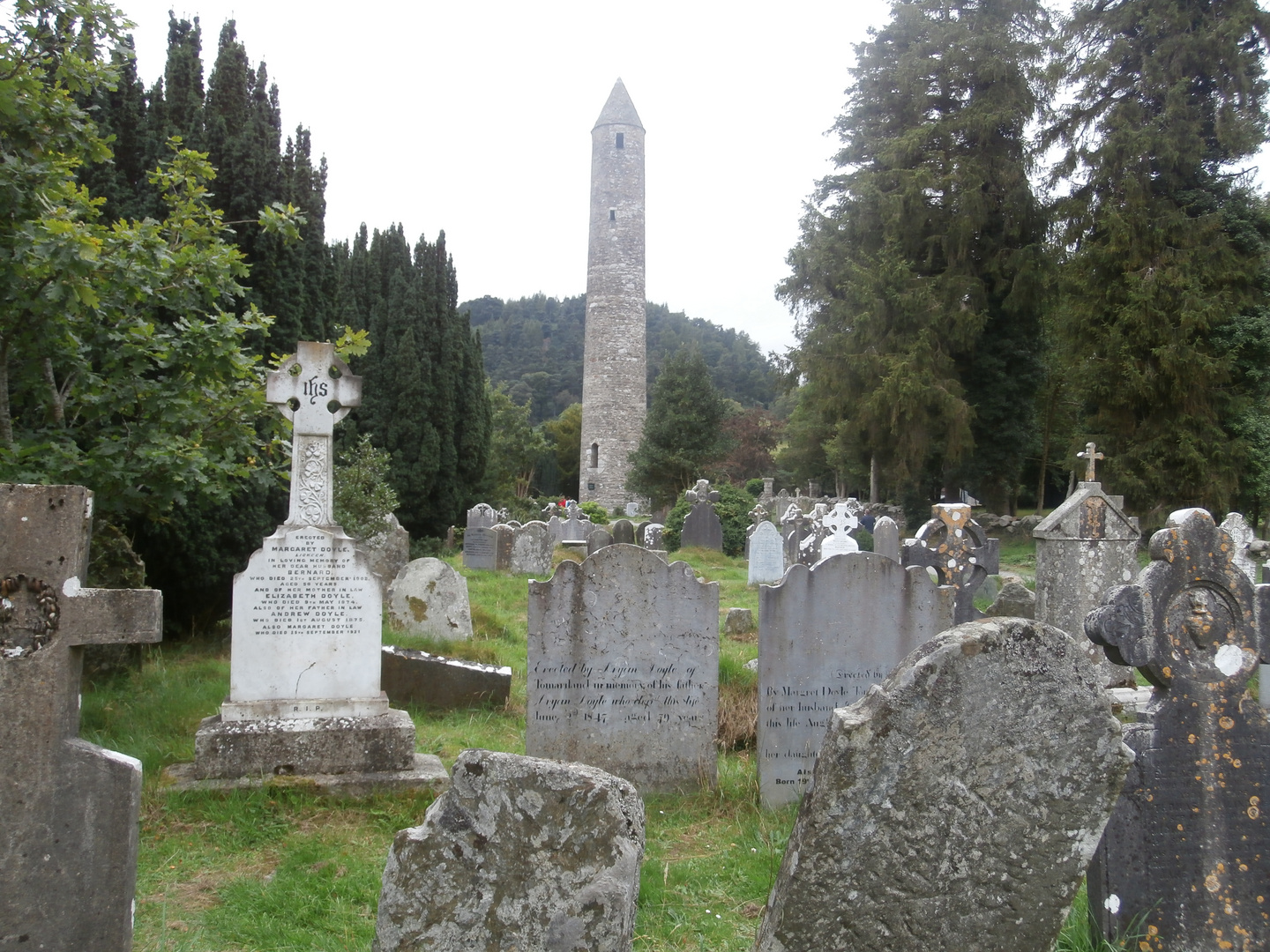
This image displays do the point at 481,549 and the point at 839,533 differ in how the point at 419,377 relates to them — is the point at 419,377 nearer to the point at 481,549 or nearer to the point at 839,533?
the point at 481,549

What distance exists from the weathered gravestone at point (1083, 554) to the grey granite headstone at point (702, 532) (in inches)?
461

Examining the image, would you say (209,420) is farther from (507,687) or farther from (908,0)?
(908,0)

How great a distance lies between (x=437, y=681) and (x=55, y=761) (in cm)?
410

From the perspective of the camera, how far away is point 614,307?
37000 millimetres

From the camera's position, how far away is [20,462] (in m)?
4.67

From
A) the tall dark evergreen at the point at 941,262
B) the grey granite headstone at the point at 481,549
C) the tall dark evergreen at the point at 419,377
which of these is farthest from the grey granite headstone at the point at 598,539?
the tall dark evergreen at the point at 941,262

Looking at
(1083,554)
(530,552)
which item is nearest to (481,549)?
(530,552)

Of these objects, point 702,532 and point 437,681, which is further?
point 702,532

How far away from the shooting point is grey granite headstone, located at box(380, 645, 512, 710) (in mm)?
6188

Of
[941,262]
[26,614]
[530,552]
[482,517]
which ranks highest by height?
[941,262]

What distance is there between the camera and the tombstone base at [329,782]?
4461 mm

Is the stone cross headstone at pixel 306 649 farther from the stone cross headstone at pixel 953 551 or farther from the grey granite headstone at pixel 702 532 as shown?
the grey granite headstone at pixel 702 532

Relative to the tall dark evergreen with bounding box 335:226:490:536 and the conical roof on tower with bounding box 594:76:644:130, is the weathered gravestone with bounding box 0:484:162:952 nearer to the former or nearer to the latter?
the tall dark evergreen with bounding box 335:226:490:536

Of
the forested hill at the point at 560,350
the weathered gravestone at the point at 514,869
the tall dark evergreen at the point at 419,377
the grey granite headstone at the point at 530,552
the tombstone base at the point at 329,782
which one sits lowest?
the tombstone base at the point at 329,782
